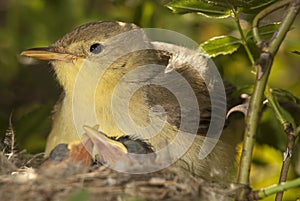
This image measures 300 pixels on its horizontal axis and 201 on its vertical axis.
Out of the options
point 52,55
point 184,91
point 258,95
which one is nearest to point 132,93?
point 184,91

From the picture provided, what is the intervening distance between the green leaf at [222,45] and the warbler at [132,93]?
27 cm

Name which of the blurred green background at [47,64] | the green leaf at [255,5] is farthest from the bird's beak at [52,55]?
the green leaf at [255,5]

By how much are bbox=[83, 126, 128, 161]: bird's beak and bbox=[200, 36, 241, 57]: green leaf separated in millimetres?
543

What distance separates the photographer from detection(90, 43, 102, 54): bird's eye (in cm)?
314

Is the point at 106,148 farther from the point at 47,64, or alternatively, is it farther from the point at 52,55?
the point at 47,64

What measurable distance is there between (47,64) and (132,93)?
0.79 metres

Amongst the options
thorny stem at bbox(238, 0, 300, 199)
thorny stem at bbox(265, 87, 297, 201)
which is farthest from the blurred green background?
thorny stem at bbox(238, 0, 300, 199)

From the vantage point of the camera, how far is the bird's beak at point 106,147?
2.49m

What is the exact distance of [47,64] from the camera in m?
3.74

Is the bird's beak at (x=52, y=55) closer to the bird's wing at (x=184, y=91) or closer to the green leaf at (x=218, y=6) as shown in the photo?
the bird's wing at (x=184, y=91)

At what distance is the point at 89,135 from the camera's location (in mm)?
2584

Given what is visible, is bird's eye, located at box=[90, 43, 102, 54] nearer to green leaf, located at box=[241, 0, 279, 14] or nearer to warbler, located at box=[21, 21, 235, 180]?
warbler, located at box=[21, 21, 235, 180]

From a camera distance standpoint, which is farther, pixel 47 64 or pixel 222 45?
pixel 47 64

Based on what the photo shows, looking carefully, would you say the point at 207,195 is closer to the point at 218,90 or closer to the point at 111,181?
the point at 111,181
